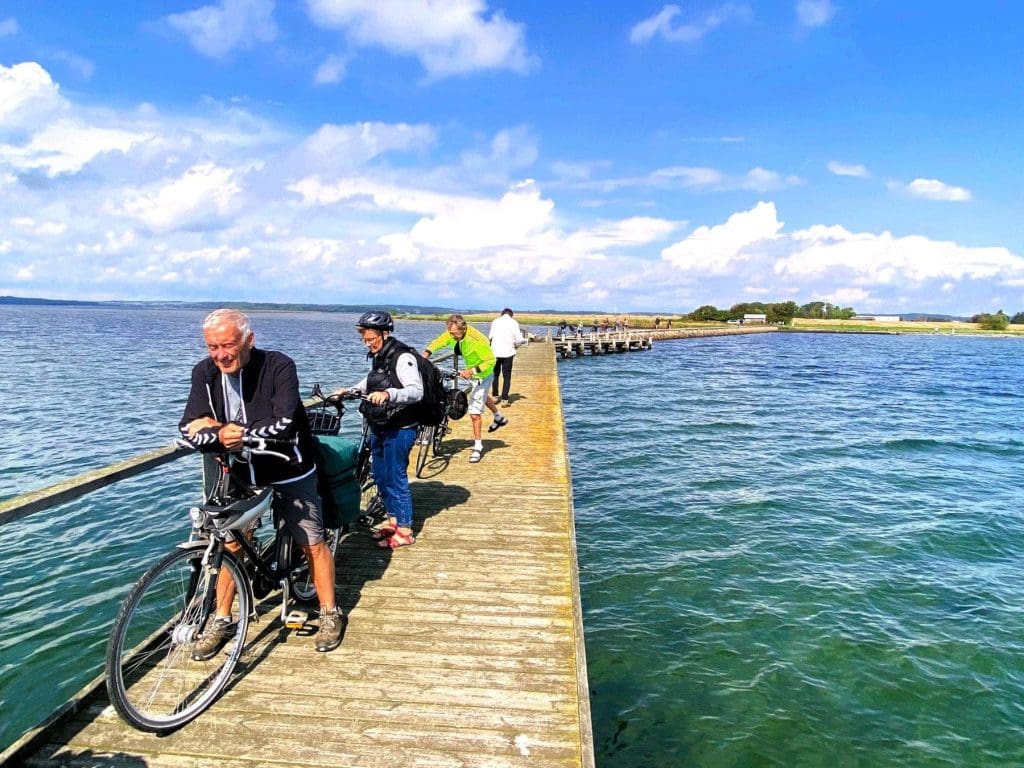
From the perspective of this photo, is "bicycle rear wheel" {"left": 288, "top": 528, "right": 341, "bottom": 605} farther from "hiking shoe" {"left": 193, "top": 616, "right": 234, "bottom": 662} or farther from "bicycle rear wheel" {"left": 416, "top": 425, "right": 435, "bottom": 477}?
"bicycle rear wheel" {"left": 416, "top": 425, "right": 435, "bottom": 477}

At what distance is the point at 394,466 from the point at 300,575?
118 centimetres

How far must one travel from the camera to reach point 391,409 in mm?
5059

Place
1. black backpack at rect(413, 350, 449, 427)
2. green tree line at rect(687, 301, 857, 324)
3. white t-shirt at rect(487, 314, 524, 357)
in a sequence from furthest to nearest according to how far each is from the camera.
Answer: green tree line at rect(687, 301, 857, 324)
white t-shirt at rect(487, 314, 524, 357)
black backpack at rect(413, 350, 449, 427)

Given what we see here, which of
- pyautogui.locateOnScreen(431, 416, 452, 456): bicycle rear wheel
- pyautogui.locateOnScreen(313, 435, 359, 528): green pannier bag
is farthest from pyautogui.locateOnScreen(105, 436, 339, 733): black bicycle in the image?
pyautogui.locateOnScreen(431, 416, 452, 456): bicycle rear wheel

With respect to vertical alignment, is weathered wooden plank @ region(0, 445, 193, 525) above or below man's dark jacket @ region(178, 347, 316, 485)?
below

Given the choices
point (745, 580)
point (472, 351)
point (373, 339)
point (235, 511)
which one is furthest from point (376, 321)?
point (745, 580)

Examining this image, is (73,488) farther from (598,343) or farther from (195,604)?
(598,343)

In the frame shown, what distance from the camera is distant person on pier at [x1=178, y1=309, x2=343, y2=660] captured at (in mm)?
3250

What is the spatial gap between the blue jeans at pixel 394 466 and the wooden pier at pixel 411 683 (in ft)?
1.29

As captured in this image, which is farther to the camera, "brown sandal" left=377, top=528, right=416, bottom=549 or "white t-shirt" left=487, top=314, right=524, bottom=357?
"white t-shirt" left=487, top=314, right=524, bottom=357

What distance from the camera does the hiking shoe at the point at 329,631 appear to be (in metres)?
3.93

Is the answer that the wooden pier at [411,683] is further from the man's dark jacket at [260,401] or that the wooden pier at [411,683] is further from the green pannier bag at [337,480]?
the man's dark jacket at [260,401]

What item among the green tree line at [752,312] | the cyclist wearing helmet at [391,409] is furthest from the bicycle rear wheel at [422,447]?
the green tree line at [752,312]

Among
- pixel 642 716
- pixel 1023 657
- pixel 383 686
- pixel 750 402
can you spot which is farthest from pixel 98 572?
pixel 750 402
